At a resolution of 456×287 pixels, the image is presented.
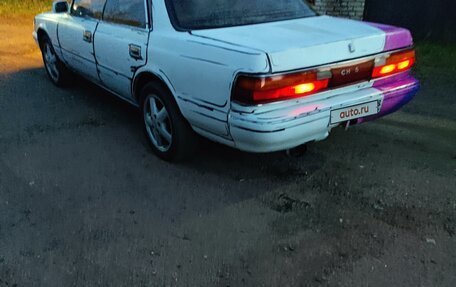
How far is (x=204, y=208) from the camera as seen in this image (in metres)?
3.38

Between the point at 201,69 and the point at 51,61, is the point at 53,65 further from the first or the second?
the point at 201,69

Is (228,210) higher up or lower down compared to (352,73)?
lower down

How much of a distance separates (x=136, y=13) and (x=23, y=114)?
2.08 metres

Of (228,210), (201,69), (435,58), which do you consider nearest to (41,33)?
(201,69)

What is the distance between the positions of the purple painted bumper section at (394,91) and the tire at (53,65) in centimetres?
403

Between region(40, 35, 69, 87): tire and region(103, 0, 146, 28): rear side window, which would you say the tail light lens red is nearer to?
region(103, 0, 146, 28): rear side window

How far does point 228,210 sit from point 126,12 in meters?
2.04

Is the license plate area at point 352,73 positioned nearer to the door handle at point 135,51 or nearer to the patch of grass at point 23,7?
the door handle at point 135,51

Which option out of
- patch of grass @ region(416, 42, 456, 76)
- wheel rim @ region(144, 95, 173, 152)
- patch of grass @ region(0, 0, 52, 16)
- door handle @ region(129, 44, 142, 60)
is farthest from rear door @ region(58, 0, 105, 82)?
patch of grass @ region(0, 0, 52, 16)

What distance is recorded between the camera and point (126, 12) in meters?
4.23

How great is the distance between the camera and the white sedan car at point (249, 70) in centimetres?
306

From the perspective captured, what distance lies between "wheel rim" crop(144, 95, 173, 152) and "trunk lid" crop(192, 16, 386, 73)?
752mm

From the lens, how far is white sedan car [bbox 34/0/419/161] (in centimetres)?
306

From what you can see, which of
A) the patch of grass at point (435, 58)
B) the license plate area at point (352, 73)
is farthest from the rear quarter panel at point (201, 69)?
the patch of grass at point (435, 58)
